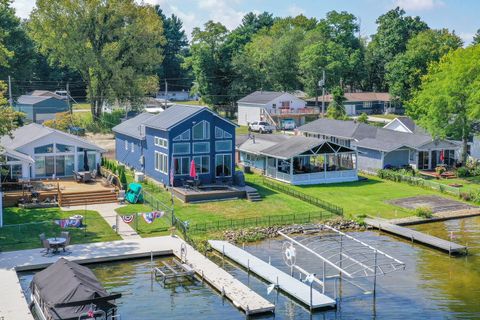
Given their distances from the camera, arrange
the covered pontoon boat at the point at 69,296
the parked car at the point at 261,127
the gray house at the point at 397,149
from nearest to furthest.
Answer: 1. the covered pontoon boat at the point at 69,296
2. the gray house at the point at 397,149
3. the parked car at the point at 261,127

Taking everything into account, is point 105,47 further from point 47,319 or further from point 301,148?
point 47,319

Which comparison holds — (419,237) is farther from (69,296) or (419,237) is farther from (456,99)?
(456,99)

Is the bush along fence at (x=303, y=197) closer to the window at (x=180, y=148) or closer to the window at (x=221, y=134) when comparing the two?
the window at (x=221, y=134)

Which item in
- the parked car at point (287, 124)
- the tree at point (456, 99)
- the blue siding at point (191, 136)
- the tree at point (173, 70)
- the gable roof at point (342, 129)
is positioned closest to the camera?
the blue siding at point (191, 136)


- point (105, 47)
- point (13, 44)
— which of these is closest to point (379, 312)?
point (105, 47)

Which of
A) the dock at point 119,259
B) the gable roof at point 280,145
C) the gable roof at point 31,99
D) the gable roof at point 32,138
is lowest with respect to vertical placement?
the dock at point 119,259

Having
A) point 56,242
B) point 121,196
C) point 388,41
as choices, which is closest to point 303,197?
point 121,196

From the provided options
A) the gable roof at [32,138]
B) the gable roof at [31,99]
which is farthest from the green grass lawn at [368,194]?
the gable roof at [31,99]
